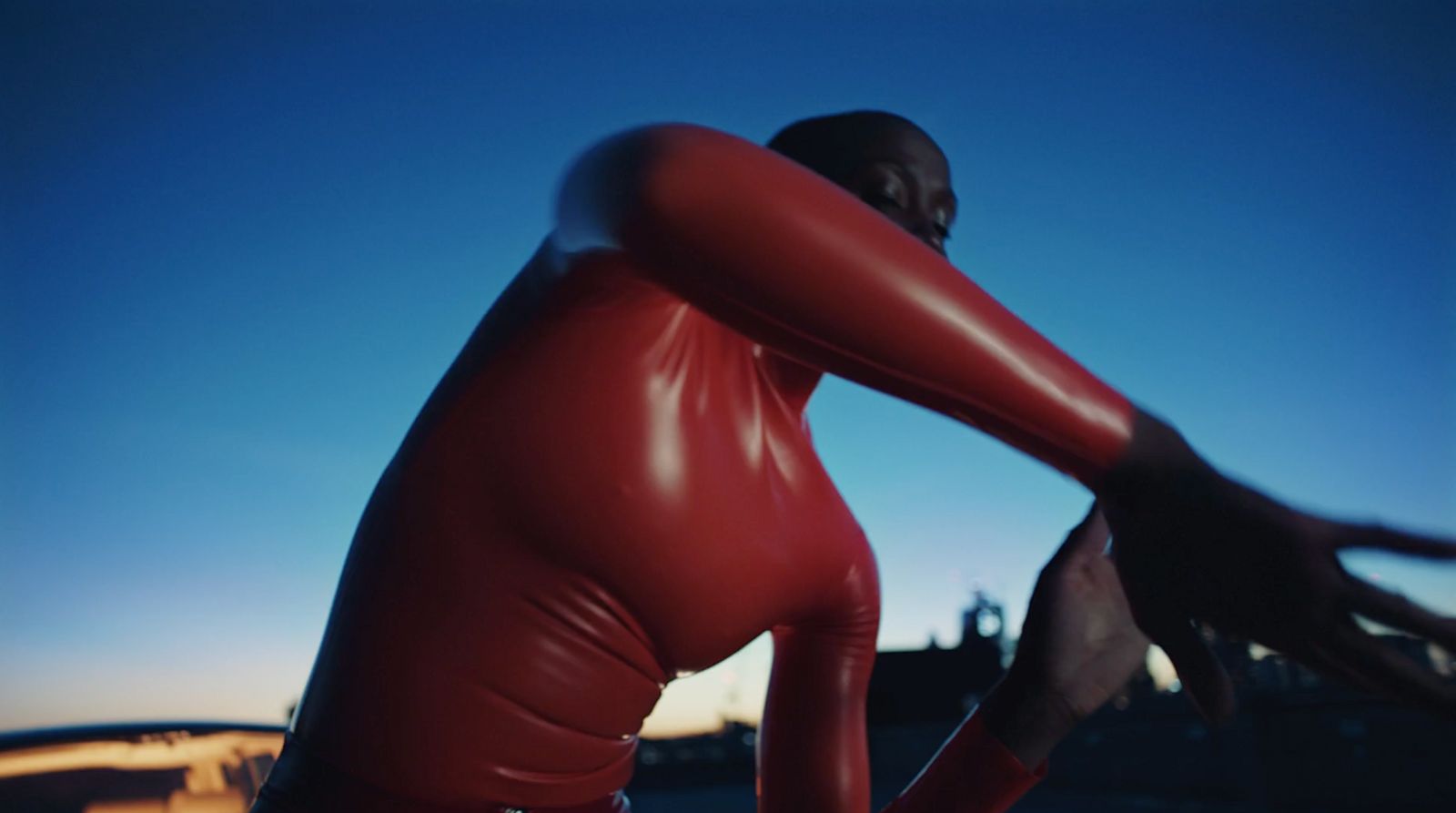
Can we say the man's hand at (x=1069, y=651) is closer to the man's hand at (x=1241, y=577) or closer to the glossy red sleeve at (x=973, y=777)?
the glossy red sleeve at (x=973, y=777)

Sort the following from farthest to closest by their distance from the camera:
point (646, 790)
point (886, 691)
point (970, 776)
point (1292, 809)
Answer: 1. point (646, 790)
2. point (886, 691)
3. point (1292, 809)
4. point (970, 776)

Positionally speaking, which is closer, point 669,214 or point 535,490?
point 669,214

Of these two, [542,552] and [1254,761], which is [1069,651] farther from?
[1254,761]

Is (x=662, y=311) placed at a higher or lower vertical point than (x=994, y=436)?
higher

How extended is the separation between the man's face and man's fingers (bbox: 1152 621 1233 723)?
43 centimetres

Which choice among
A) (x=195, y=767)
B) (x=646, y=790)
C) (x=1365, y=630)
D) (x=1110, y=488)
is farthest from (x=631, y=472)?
(x=646, y=790)

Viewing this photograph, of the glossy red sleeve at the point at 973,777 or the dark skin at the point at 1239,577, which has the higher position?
the dark skin at the point at 1239,577

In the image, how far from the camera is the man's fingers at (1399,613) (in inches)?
16.8

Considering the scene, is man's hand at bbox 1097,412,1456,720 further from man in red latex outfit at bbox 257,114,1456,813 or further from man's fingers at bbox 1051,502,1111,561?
man's fingers at bbox 1051,502,1111,561

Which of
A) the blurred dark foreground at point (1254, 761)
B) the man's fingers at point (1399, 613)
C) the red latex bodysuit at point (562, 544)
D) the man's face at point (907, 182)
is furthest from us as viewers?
the blurred dark foreground at point (1254, 761)

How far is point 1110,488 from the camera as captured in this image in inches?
20.4

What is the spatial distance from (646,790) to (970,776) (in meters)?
21.2

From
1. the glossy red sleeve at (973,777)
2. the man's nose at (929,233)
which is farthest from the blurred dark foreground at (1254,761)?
the man's nose at (929,233)

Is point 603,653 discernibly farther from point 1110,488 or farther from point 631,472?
point 1110,488
